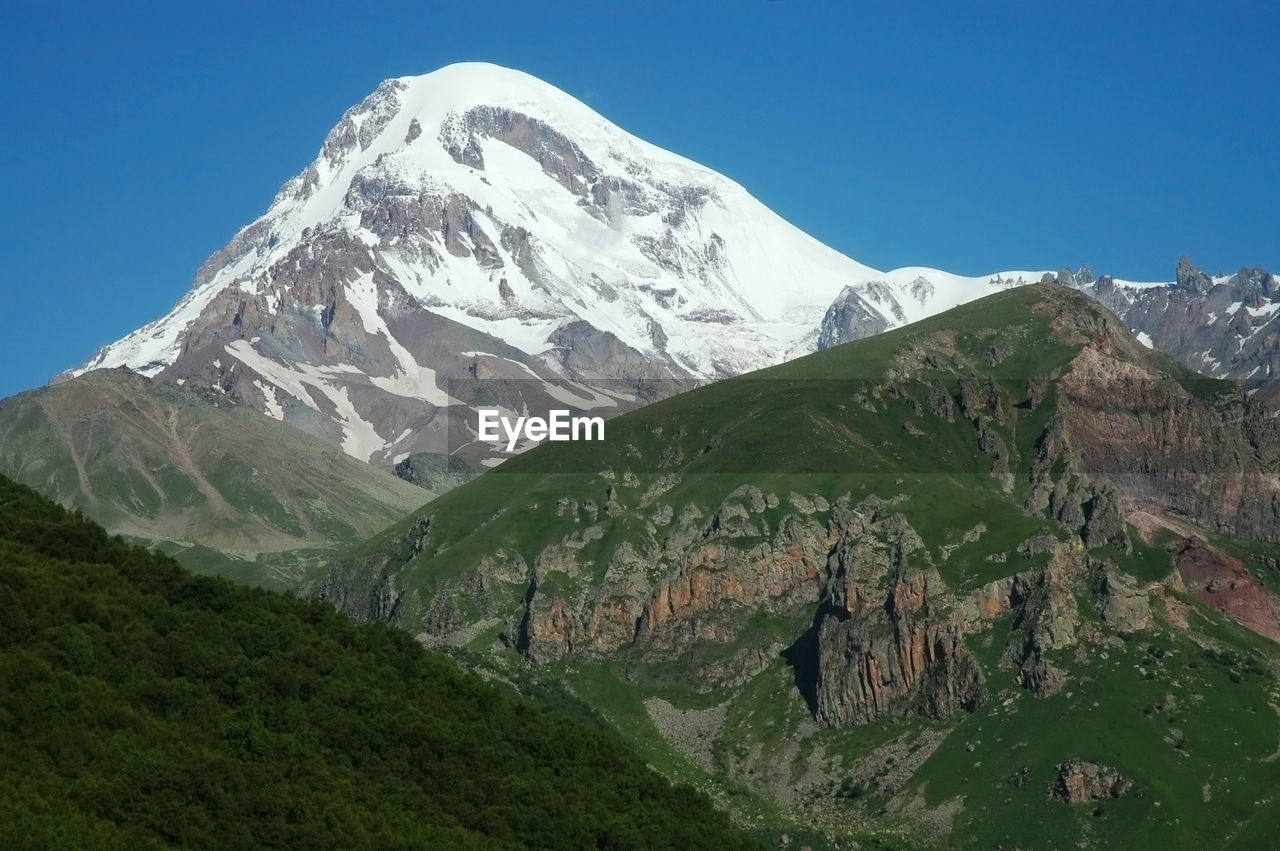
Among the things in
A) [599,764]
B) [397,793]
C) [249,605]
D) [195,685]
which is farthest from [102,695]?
[599,764]

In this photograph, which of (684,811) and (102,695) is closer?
(102,695)

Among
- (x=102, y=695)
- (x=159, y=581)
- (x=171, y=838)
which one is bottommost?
(x=171, y=838)

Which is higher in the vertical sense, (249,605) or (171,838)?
(249,605)

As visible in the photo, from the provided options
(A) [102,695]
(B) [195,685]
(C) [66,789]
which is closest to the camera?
(C) [66,789]

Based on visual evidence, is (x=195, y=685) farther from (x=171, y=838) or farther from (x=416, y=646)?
(x=416, y=646)

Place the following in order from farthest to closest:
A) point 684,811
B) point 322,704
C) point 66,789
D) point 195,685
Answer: point 684,811
point 322,704
point 195,685
point 66,789

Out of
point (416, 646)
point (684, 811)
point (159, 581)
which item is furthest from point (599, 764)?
point (159, 581)
